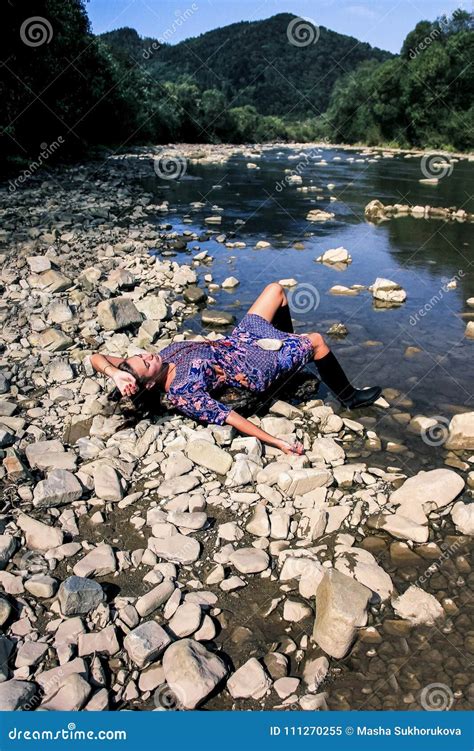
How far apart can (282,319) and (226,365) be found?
1.05 m

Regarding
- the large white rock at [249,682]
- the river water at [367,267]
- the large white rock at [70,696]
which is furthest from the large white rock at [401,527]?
the large white rock at [70,696]

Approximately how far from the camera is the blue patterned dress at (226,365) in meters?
4.09

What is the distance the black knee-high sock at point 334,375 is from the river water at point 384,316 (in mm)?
304

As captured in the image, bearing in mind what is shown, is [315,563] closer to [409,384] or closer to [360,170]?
[409,384]

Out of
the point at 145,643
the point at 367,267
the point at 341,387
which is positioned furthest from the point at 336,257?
the point at 145,643

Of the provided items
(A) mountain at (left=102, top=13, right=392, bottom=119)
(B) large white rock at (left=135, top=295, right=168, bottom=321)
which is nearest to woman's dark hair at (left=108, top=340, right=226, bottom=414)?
(B) large white rock at (left=135, top=295, right=168, bottom=321)

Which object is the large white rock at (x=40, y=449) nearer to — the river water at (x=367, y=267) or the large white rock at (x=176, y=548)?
the large white rock at (x=176, y=548)

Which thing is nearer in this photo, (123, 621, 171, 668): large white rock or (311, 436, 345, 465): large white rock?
(123, 621, 171, 668): large white rock

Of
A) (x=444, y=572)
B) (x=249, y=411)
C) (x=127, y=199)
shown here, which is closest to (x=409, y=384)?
(x=249, y=411)

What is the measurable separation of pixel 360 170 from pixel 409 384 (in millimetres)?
22082

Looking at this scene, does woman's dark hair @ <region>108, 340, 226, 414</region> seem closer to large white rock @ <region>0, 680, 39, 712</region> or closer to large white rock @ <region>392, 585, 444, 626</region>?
large white rock @ <region>0, 680, 39, 712</region>

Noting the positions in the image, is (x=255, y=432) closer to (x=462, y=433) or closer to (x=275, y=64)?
(x=462, y=433)

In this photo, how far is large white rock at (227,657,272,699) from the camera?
2.41 m

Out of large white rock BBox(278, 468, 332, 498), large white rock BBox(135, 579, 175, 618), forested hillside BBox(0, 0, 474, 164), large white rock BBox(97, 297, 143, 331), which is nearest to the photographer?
large white rock BBox(135, 579, 175, 618)
